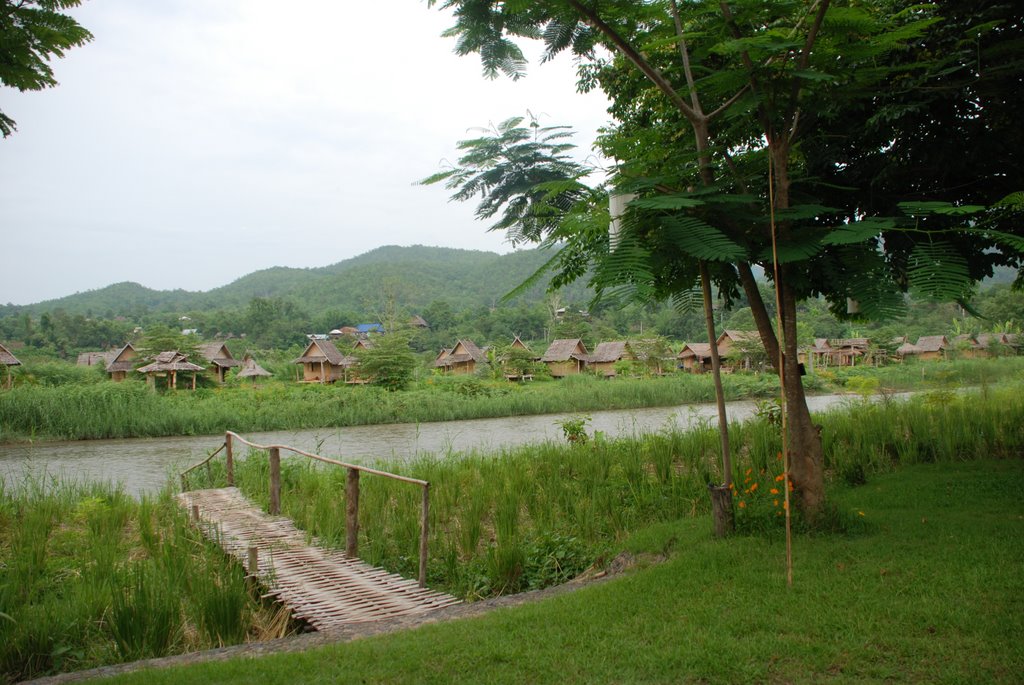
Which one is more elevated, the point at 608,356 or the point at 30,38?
the point at 30,38

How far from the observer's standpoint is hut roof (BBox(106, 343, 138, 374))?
25859 mm

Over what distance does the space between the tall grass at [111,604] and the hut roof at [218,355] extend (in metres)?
22.0

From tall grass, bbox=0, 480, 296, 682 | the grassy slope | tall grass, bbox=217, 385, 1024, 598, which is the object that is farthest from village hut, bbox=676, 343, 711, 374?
the grassy slope

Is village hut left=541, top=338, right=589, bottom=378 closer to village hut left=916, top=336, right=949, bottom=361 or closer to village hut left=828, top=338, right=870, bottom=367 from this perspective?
village hut left=828, top=338, right=870, bottom=367

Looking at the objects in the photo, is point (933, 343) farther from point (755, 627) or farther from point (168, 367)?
point (755, 627)

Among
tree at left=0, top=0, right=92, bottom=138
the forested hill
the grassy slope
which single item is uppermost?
the forested hill

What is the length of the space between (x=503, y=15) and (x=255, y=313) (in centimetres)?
4169

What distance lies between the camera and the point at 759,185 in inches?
162

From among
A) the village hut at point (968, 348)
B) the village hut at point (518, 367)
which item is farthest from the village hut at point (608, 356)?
the village hut at point (968, 348)

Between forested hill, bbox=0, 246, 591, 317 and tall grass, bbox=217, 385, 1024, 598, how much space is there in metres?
39.2

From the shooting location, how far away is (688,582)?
307cm

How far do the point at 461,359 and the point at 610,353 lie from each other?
7305 millimetres

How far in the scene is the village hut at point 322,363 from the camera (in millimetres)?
28583

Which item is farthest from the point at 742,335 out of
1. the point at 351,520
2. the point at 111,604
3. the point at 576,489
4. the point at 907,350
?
the point at 111,604
